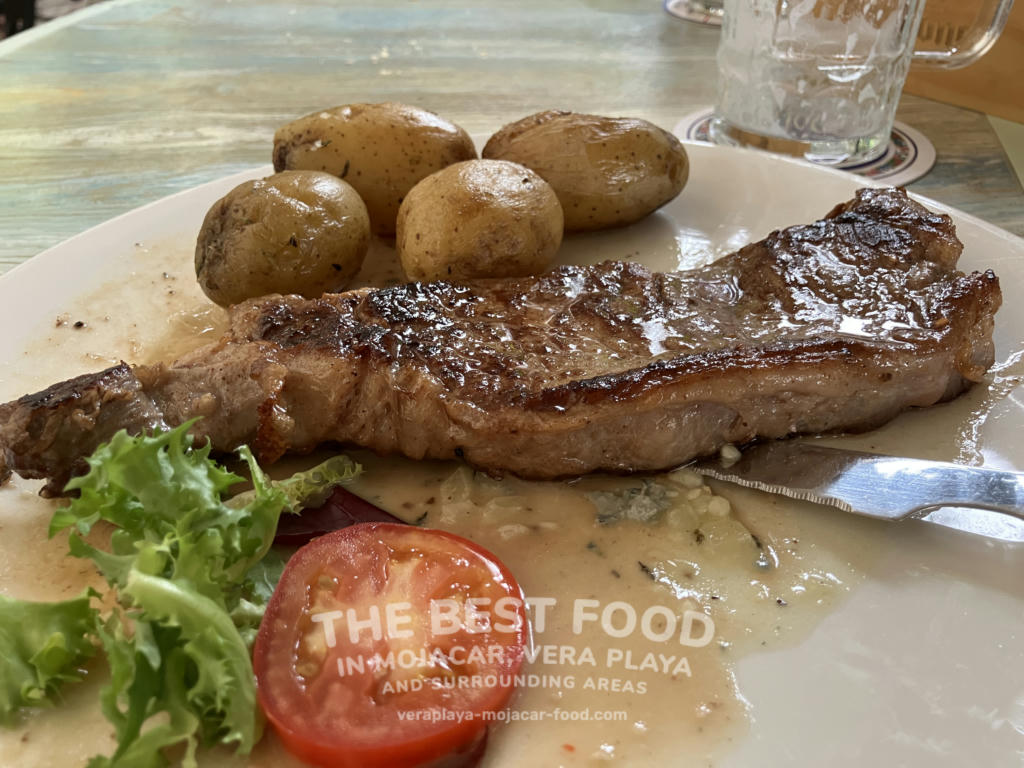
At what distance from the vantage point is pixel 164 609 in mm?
1305

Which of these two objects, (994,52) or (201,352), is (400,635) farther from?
(994,52)

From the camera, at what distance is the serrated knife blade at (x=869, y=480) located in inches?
66.6

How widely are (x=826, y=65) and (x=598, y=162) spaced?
1203mm

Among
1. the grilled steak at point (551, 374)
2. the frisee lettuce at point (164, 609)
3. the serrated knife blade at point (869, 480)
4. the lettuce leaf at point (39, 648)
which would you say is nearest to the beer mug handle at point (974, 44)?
the grilled steak at point (551, 374)

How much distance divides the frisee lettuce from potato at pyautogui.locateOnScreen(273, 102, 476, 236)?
1.31 meters

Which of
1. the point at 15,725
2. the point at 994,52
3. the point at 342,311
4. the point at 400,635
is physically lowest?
the point at 15,725

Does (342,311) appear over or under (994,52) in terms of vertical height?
under

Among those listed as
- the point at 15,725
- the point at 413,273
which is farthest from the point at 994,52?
the point at 15,725

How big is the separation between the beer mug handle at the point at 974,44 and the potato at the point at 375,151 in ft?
6.39

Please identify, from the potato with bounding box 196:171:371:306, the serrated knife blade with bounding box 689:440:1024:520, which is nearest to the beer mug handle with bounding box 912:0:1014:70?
the serrated knife blade with bounding box 689:440:1024:520

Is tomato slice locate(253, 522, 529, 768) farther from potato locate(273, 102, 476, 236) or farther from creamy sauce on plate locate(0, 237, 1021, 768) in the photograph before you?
potato locate(273, 102, 476, 236)

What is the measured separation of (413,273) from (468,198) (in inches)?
10.6

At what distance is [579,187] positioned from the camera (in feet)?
8.87

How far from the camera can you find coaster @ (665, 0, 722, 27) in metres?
5.14
